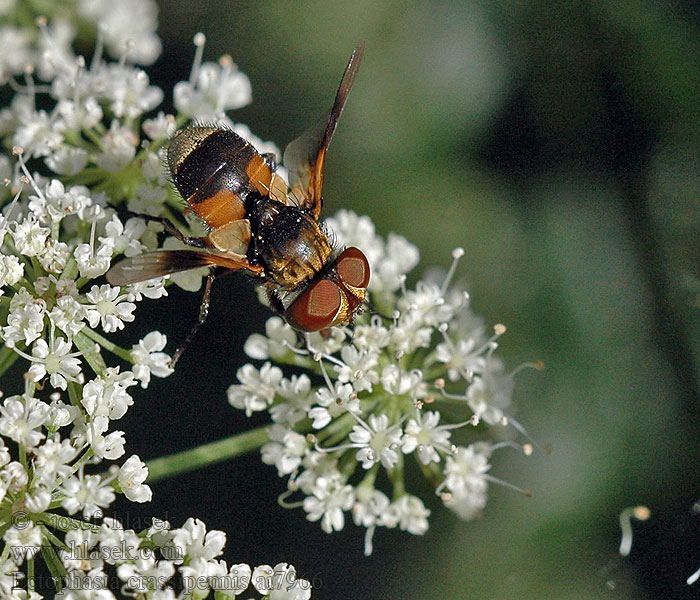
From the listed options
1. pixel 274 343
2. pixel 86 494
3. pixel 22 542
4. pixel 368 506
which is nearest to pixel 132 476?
pixel 86 494

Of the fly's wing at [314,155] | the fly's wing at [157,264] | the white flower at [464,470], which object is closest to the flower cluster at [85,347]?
the fly's wing at [157,264]

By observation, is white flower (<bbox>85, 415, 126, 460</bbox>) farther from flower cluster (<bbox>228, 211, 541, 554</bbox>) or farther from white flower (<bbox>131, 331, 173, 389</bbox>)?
flower cluster (<bbox>228, 211, 541, 554</bbox>)

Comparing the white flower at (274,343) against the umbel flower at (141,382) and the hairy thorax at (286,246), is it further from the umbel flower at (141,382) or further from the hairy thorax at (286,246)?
the hairy thorax at (286,246)

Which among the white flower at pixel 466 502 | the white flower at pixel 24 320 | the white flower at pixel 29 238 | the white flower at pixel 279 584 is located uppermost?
the white flower at pixel 29 238

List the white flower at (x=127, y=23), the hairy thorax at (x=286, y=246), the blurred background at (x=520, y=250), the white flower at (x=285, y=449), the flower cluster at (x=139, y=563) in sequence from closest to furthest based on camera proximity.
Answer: the flower cluster at (x=139, y=563) → the hairy thorax at (x=286, y=246) → the white flower at (x=285, y=449) → the blurred background at (x=520, y=250) → the white flower at (x=127, y=23)

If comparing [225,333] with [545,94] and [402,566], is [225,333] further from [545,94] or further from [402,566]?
[545,94]

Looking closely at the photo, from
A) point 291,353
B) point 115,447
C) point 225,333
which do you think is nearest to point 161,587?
point 115,447

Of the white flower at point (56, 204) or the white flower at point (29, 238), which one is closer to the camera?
the white flower at point (29, 238)
